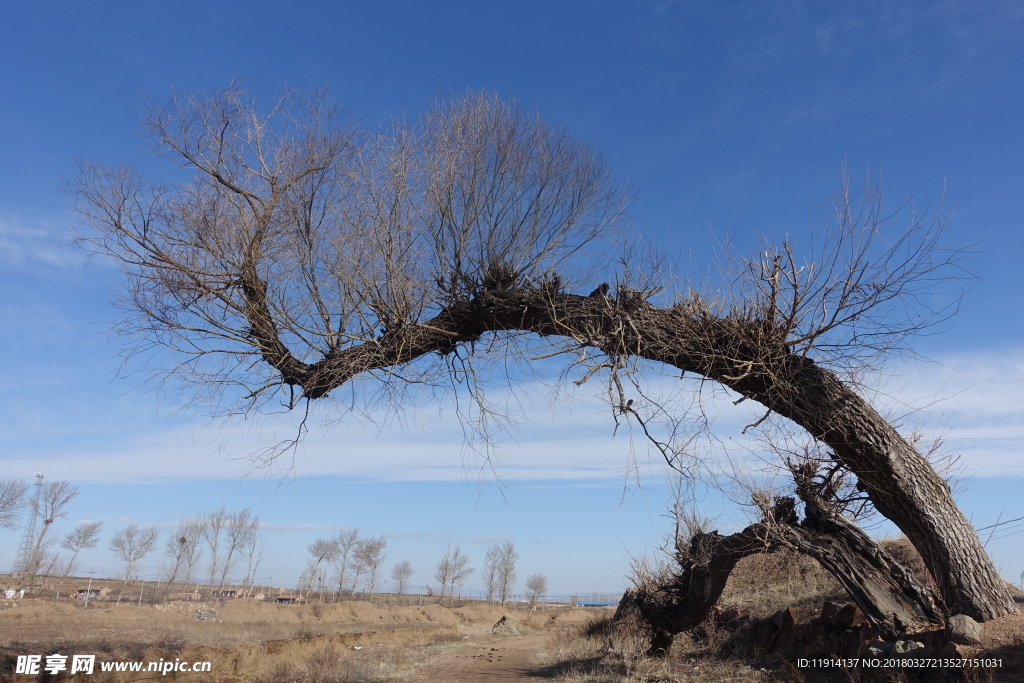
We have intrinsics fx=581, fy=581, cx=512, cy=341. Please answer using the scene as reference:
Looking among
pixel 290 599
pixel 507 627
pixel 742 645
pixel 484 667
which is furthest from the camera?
pixel 290 599

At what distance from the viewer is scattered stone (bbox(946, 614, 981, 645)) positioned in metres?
4.51

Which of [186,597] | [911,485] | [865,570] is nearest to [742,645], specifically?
[865,570]

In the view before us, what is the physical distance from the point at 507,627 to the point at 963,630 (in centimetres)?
2599

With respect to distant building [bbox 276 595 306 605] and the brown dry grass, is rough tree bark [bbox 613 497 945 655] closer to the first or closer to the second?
the brown dry grass

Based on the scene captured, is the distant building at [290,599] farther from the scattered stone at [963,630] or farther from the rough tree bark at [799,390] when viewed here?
the scattered stone at [963,630]

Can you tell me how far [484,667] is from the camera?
12.3 metres

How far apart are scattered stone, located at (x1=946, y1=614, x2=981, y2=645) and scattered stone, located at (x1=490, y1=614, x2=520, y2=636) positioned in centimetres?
2386

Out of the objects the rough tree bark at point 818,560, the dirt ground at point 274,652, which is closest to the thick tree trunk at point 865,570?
the rough tree bark at point 818,560

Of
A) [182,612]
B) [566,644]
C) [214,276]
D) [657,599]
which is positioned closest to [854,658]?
[657,599]

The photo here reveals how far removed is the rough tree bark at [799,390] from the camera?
5.00 meters

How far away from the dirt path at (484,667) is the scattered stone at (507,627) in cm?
1046

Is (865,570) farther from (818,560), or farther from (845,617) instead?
(845,617)

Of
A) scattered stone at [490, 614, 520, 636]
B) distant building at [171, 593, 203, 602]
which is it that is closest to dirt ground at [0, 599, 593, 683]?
scattered stone at [490, 614, 520, 636]

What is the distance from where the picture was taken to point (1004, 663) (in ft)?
13.8
